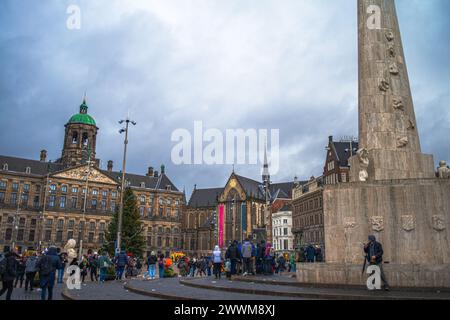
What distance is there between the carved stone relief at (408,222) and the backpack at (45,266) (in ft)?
34.2

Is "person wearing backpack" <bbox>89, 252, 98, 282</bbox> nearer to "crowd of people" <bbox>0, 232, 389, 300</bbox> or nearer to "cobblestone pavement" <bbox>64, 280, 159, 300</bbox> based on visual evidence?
"crowd of people" <bbox>0, 232, 389, 300</bbox>

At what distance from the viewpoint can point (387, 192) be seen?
11.9m

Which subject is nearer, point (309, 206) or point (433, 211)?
point (433, 211)

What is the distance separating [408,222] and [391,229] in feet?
1.77

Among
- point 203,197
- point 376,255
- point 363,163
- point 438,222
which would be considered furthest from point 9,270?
point 203,197

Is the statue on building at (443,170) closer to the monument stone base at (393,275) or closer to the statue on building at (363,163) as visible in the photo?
the statue on building at (363,163)

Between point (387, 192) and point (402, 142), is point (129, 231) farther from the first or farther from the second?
point (387, 192)

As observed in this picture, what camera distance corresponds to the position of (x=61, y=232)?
300 ft

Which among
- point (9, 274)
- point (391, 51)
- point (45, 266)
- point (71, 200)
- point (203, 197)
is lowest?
point (9, 274)

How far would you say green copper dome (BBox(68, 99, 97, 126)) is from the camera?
100000 mm

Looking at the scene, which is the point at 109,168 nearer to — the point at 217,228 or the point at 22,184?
the point at 22,184

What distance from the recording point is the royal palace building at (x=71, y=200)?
88.0 meters
